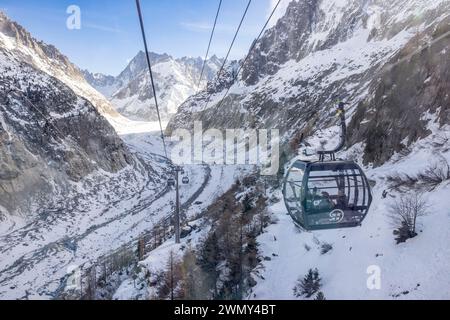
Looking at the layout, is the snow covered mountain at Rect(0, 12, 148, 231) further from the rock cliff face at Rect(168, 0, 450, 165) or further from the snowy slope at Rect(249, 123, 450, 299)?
the rock cliff face at Rect(168, 0, 450, 165)

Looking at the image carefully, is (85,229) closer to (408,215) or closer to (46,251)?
(46,251)

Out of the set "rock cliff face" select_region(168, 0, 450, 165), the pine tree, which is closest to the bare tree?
the pine tree

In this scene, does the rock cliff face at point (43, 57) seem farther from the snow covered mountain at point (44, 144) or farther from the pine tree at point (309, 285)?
the pine tree at point (309, 285)

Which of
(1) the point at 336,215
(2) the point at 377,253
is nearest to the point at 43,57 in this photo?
→ (2) the point at 377,253

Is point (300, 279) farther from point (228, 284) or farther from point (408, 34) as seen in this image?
point (408, 34)

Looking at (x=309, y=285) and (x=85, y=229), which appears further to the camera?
(x=85, y=229)

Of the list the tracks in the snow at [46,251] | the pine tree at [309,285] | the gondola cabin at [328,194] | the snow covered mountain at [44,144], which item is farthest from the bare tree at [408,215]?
the snow covered mountain at [44,144]
